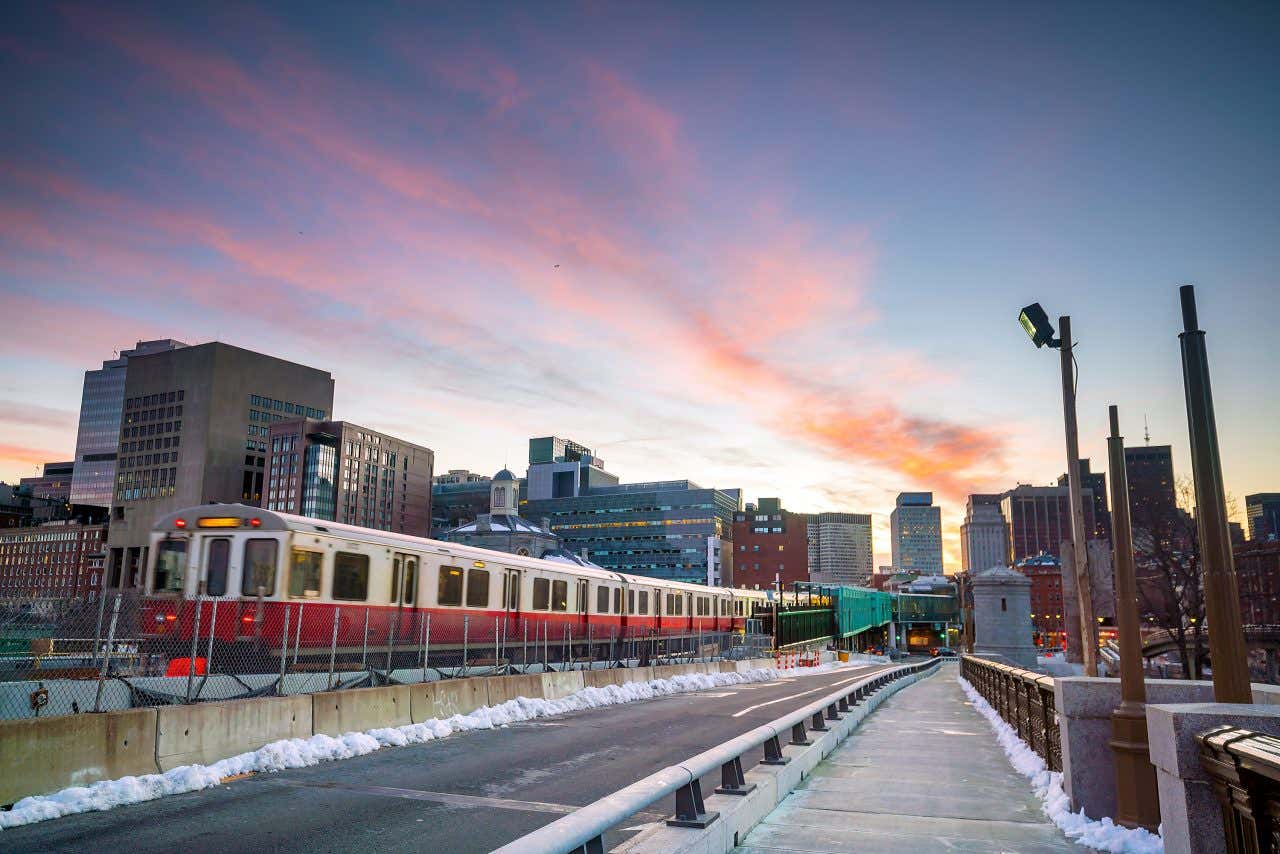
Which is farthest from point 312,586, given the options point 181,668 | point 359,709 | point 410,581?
point 359,709

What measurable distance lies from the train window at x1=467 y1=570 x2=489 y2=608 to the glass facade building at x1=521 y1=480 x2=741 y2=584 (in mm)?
152851

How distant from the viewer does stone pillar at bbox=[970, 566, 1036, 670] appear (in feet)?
167

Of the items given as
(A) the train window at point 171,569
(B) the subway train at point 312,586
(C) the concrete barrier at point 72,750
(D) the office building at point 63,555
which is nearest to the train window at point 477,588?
(B) the subway train at point 312,586

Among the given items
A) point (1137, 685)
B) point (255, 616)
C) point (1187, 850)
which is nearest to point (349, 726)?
point (255, 616)

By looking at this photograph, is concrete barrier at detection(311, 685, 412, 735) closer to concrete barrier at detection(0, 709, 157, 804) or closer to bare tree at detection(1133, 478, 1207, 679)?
concrete barrier at detection(0, 709, 157, 804)

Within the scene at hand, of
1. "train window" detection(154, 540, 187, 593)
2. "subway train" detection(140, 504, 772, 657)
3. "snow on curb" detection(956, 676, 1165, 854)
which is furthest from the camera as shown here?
"train window" detection(154, 540, 187, 593)

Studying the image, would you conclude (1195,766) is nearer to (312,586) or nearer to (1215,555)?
(1215,555)

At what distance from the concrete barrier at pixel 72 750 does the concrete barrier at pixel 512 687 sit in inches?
309

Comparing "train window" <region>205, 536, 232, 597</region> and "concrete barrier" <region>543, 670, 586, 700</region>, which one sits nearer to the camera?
"train window" <region>205, 536, 232, 597</region>

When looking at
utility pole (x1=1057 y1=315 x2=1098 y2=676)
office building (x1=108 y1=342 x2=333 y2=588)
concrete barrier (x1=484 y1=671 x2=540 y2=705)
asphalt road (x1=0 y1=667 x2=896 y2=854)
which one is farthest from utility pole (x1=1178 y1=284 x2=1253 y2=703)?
office building (x1=108 y1=342 x2=333 y2=588)

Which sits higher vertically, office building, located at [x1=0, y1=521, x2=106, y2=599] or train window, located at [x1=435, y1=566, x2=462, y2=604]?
office building, located at [x1=0, y1=521, x2=106, y2=599]

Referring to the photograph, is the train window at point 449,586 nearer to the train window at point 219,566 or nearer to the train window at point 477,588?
the train window at point 477,588

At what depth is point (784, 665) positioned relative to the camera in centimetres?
4288

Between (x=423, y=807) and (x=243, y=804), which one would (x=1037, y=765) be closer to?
(x=423, y=807)
